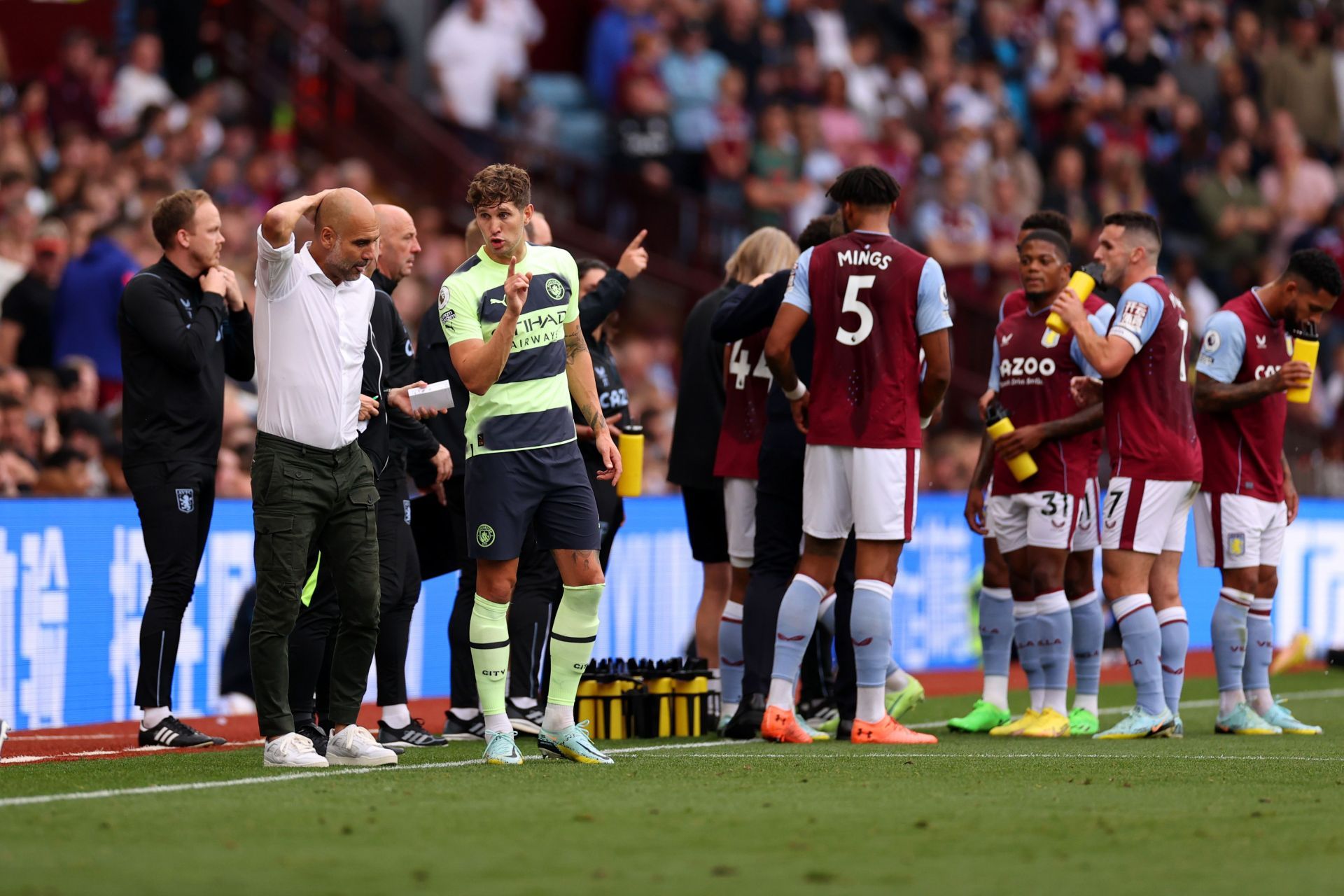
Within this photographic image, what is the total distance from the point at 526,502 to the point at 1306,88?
1921 cm

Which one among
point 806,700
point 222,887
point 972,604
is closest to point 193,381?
point 806,700

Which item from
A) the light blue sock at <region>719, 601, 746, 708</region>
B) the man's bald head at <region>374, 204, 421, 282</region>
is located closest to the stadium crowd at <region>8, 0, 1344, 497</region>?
the man's bald head at <region>374, 204, 421, 282</region>

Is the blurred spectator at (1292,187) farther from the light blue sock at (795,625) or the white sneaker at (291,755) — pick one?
the white sneaker at (291,755)

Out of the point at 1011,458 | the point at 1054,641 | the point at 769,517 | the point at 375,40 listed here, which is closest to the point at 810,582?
the point at 769,517

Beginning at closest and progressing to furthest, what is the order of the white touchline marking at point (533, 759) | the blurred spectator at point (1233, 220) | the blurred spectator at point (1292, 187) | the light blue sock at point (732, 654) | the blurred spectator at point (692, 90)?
the white touchline marking at point (533, 759)
the light blue sock at point (732, 654)
the blurred spectator at point (692, 90)
the blurred spectator at point (1233, 220)
the blurred spectator at point (1292, 187)

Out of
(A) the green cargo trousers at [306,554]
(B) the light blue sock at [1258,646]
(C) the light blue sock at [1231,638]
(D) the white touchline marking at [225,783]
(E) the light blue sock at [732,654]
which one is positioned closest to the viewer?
(D) the white touchline marking at [225,783]

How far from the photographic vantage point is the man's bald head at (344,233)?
7.36 meters

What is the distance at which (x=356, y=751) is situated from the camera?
295 inches

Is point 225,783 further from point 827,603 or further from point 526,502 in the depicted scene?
point 827,603

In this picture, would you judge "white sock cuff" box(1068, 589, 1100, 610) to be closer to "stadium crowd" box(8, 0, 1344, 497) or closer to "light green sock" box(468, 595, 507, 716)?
"light green sock" box(468, 595, 507, 716)

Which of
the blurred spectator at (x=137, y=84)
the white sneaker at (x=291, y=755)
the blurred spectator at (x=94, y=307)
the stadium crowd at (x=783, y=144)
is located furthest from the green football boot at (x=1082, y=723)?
the blurred spectator at (x=137, y=84)

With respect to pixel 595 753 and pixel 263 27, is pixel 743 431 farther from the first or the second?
pixel 263 27

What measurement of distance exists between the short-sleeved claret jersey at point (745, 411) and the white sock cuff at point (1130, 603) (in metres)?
1.86

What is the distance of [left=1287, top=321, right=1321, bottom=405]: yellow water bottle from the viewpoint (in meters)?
9.65
